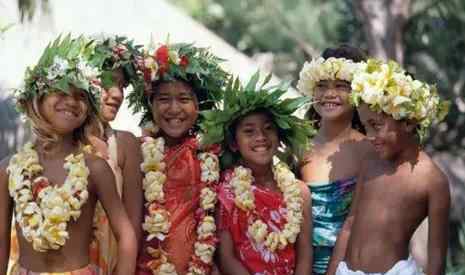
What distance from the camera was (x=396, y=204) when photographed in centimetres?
533

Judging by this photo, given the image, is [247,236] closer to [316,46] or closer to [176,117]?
[176,117]

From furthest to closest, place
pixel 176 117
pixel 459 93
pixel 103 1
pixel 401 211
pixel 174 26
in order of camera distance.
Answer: pixel 459 93 → pixel 174 26 → pixel 103 1 → pixel 176 117 → pixel 401 211

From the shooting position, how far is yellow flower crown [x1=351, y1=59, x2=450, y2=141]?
5297mm

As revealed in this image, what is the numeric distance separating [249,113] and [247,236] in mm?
601

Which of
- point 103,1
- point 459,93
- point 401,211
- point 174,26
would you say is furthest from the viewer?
point 459,93

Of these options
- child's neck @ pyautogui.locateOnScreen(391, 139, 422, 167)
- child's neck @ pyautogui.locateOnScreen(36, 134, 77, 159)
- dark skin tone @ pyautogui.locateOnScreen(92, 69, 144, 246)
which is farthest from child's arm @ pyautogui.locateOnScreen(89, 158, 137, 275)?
child's neck @ pyautogui.locateOnScreen(391, 139, 422, 167)

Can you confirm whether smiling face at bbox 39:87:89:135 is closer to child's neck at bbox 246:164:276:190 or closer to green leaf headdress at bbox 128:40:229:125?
green leaf headdress at bbox 128:40:229:125

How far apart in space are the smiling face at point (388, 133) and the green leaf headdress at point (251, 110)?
1.25 feet

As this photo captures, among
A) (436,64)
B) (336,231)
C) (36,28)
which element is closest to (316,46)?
(436,64)

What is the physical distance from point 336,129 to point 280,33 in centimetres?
1923

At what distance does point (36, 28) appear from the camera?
9.40 metres

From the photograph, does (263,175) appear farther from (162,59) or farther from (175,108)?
(162,59)

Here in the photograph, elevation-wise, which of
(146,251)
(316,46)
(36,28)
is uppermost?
(316,46)

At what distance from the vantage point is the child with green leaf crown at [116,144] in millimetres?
5336
